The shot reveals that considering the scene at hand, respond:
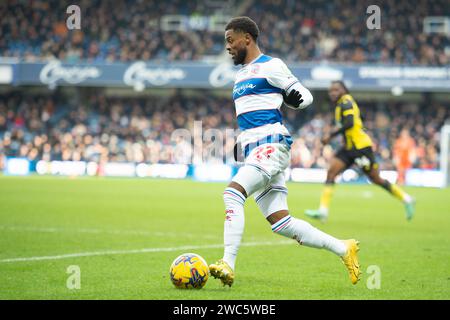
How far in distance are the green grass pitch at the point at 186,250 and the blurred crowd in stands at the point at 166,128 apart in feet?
49.4

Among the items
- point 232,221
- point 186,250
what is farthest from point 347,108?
point 232,221

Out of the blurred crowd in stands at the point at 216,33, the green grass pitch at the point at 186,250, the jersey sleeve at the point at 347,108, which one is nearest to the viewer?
the green grass pitch at the point at 186,250

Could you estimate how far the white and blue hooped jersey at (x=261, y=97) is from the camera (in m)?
6.97

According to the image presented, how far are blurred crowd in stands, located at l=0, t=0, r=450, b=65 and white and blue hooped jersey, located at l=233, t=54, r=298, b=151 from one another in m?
30.2

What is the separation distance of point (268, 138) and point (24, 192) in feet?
48.5

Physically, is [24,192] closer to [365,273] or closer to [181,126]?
[365,273]

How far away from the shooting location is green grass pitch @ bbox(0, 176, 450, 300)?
6.68 metres

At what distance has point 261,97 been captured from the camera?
7.03 m

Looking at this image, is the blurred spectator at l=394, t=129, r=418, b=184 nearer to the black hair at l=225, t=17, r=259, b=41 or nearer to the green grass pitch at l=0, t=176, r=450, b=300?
the green grass pitch at l=0, t=176, r=450, b=300

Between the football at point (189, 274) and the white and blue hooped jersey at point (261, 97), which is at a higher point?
the white and blue hooped jersey at point (261, 97)

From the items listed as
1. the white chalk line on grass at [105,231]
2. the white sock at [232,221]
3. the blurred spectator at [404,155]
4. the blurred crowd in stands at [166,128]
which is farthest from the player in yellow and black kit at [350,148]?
the blurred crowd in stands at [166,128]

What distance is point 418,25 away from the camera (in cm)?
3803

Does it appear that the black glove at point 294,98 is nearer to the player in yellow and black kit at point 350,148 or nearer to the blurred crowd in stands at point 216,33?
the player in yellow and black kit at point 350,148

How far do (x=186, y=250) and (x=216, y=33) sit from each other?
30.8m
